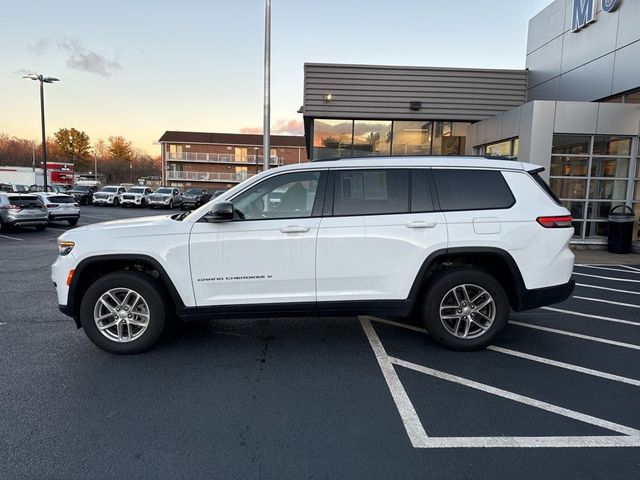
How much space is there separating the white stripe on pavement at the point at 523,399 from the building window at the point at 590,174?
970 centimetres

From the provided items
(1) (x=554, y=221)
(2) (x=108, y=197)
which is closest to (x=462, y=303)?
(1) (x=554, y=221)

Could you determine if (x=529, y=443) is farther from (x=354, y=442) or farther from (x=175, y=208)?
(x=175, y=208)

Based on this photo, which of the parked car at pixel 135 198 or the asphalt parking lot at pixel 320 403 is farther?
the parked car at pixel 135 198

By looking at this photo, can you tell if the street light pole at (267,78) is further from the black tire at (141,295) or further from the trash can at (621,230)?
the trash can at (621,230)

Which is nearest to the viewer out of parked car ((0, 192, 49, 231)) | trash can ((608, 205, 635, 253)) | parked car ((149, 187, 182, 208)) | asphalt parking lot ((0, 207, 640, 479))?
asphalt parking lot ((0, 207, 640, 479))

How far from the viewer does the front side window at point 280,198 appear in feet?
14.5

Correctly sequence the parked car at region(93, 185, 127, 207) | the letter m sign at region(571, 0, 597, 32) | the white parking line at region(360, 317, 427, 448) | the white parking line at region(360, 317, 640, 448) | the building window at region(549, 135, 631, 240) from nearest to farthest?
the white parking line at region(360, 317, 640, 448), the white parking line at region(360, 317, 427, 448), the building window at region(549, 135, 631, 240), the letter m sign at region(571, 0, 597, 32), the parked car at region(93, 185, 127, 207)

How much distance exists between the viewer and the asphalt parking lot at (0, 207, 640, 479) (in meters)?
2.79

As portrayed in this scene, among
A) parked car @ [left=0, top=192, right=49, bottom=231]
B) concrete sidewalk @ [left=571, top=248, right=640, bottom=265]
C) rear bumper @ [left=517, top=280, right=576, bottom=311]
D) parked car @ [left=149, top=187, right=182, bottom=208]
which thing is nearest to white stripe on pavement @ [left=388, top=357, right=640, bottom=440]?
rear bumper @ [left=517, top=280, right=576, bottom=311]

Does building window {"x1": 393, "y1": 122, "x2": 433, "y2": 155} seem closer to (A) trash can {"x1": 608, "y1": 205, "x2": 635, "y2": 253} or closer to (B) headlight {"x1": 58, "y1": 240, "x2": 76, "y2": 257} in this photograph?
(A) trash can {"x1": 608, "y1": 205, "x2": 635, "y2": 253}

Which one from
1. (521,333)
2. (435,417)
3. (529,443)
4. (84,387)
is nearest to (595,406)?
(529,443)

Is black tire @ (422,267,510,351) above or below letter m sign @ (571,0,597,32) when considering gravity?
below

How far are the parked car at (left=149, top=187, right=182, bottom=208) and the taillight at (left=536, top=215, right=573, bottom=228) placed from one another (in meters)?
34.2

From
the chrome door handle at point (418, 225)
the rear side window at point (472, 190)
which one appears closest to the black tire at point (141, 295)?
the chrome door handle at point (418, 225)
